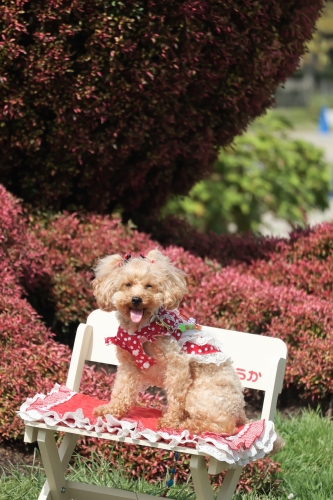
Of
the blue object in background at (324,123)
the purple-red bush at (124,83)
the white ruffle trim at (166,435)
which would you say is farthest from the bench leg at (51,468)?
the blue object in background at (324,123)

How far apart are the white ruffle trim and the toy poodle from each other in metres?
0.09

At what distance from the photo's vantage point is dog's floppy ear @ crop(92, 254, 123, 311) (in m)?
2.93

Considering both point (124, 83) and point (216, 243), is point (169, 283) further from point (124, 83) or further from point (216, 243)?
point (216, 243)

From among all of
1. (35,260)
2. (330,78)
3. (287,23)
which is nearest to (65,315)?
(35,260)

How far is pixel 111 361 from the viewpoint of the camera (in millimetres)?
3586

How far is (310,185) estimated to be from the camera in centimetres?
952

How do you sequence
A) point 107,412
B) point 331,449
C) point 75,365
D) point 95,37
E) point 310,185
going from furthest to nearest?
1. point 310,185
2. point 95,37
3. point 331,449
4. point 75,365
5. point 107,412

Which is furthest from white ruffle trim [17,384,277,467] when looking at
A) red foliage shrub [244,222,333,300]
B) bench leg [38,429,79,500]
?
red foliage shrub [244,222,333,300]

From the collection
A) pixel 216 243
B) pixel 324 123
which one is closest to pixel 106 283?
pixel 216 243

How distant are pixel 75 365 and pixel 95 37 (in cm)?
191

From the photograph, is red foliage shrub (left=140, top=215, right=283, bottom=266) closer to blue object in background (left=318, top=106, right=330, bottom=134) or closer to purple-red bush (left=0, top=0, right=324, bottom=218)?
purple-red bush (left=0, top=0, right=324, bottom=218)

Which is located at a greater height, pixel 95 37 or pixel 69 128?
pixel 95 37

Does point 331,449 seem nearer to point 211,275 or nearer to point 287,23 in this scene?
point 211,275

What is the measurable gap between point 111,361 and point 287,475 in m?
1.04
